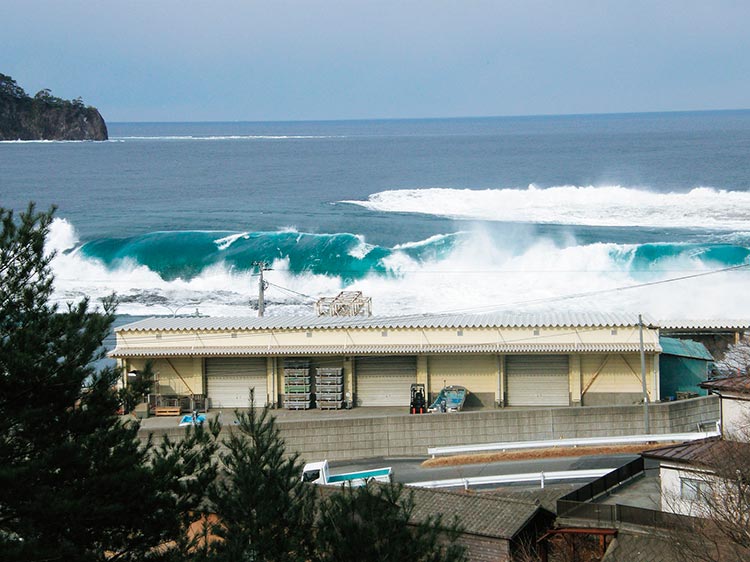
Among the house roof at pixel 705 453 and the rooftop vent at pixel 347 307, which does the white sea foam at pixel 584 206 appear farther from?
the house roof at pixel 705 453

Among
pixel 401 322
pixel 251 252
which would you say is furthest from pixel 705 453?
pixel 251 252

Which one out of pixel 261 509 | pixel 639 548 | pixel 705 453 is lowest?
pixel 639 548

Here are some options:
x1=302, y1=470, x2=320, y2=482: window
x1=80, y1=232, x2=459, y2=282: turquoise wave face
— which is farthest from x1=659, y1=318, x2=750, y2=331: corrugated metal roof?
x1=80, y1=232, x2=459, y2=282: turquoise wave face

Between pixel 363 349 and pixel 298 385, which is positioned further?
pixel 298 385

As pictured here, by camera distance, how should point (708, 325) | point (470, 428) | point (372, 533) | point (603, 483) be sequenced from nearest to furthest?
point (372, 533) → point (603, 483) → point (470, 428) → point (708, 325)

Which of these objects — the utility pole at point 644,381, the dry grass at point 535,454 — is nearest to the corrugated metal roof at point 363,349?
the utility pole at point 644,381

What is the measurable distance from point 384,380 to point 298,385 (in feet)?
6.21

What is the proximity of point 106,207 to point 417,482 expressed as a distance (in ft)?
197

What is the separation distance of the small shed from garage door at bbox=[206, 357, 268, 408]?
8657 mm

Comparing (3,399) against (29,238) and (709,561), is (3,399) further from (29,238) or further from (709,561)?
(709,561)

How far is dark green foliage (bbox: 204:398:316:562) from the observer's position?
927 centimetres

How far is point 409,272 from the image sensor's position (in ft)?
149

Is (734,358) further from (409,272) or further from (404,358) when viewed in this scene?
(409,272)

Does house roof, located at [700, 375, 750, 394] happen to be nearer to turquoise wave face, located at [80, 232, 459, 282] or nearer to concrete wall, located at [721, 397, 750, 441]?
concrete wall, located at [721, 397, 750, 441]
